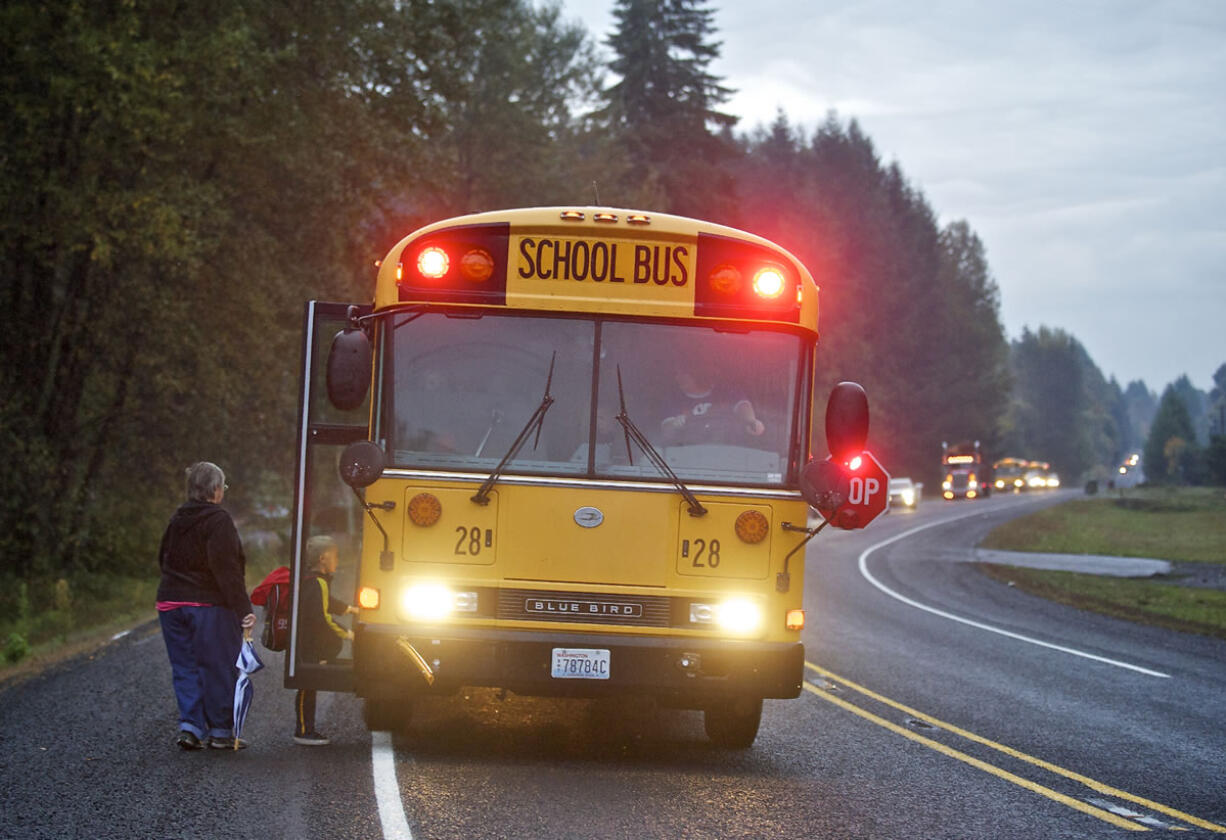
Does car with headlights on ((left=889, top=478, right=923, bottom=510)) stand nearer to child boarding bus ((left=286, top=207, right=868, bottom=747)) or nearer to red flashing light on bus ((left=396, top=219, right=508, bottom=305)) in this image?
child boarding bus ((left=286, top=207, right=868, bottom=747))

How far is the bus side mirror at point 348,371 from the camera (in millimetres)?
7535

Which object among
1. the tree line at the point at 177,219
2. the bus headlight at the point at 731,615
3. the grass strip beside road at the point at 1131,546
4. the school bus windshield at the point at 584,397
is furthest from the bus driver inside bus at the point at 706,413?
the grass strip beside road at the point at 1131,546

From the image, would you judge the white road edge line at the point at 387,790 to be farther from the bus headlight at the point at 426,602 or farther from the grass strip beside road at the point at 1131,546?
the grass strip beside road at the point at 1131,546

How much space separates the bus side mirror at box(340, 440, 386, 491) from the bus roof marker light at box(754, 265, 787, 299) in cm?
233

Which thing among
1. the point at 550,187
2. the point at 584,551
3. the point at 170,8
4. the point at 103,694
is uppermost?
the point at 550,187

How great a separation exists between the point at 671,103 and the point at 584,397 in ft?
180

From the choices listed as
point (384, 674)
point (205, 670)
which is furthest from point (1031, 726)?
point (205, 670)

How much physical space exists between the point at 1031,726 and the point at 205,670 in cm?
580

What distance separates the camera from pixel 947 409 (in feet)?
285

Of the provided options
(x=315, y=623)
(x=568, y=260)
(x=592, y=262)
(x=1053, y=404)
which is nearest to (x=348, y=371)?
(x=568, y=260)

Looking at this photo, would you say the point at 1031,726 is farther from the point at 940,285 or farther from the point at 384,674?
the point at 940,285

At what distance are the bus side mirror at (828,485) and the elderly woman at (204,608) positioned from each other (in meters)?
3.31

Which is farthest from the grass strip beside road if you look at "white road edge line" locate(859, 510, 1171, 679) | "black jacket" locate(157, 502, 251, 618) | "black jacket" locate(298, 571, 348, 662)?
"black jacket" locate(157, 502, 251, 618)

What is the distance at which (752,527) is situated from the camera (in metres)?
7.92
